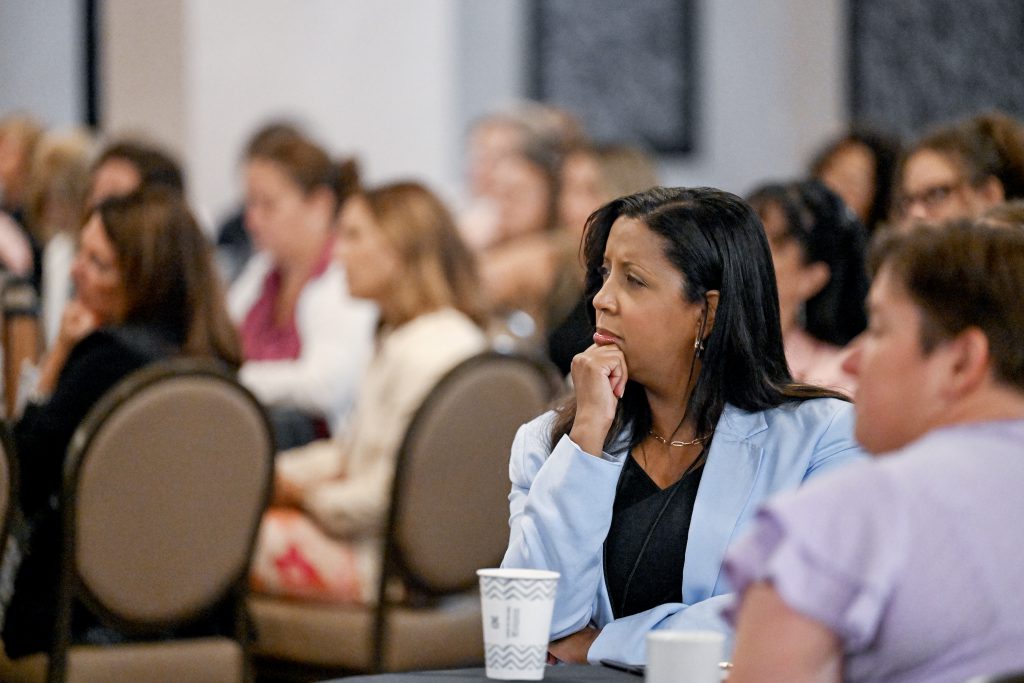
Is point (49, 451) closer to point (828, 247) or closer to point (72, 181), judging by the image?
point (828, 247)

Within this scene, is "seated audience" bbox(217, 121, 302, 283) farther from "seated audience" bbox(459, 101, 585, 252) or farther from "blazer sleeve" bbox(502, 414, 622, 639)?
"blazer sleeve" bbox(502, 414, 622, 639)

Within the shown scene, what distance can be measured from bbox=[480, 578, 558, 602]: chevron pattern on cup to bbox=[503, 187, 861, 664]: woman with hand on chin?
0.78ft

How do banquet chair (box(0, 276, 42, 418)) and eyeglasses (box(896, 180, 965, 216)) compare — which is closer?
eyeglasses (box(896, 180, 965, 216))

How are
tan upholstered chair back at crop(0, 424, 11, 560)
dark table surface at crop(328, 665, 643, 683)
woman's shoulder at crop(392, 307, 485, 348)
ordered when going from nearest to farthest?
dark table surface at crop(328, 665, 643, 683)
tan upholstered chair back at crop(0, 424, 11, 560)
woman's shoulder at crop(392, 307, 485, 348)

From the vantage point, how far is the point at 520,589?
1.54 metres

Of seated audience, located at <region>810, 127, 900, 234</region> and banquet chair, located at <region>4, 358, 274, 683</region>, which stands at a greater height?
seated audience, located at <region>810, 127, 900, 234</region>

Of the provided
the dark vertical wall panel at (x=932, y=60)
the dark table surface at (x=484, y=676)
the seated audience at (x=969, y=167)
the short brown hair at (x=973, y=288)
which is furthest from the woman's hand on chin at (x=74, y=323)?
the dark vertical wall panel at (x=932, y=60)

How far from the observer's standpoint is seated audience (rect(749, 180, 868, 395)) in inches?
128

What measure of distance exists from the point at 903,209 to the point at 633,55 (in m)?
4.32

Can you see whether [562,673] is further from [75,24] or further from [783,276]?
[75,24]

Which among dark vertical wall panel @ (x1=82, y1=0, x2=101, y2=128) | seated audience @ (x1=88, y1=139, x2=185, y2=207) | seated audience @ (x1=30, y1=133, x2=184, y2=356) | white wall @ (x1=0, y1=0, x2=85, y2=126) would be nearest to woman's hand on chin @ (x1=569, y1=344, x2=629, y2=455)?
seated audience @ (x1=30, y1=133, x2=184, y2=356)

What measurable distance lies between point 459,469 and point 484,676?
183cm

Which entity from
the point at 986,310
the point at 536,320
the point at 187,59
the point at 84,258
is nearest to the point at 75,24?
the point at 187,59

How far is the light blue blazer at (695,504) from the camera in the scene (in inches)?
70.4
